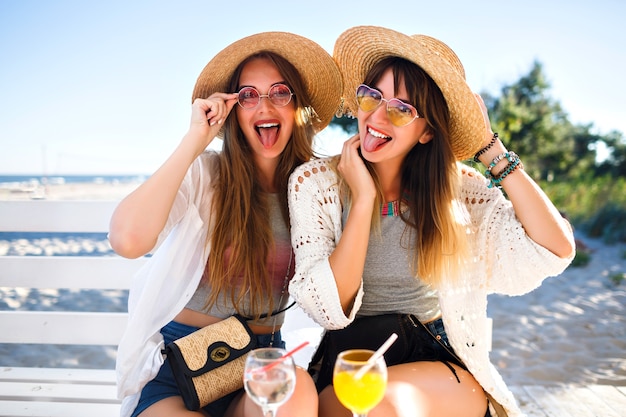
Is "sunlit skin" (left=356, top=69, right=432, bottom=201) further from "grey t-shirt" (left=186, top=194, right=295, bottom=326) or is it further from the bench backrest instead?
the bench backrest

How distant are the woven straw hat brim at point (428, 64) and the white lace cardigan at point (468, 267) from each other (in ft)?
1.15

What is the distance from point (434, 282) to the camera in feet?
8.18

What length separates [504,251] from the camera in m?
2.55

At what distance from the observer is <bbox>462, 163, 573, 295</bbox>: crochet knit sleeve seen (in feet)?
8.00

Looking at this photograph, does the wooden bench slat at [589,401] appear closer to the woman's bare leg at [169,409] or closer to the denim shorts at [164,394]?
the denim shorts at [164,394]

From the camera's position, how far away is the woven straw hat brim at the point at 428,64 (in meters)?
2.39

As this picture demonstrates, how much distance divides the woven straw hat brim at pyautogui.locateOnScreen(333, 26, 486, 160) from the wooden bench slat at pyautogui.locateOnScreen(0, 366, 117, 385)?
2494 millimetres

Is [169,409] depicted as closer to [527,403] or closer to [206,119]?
[206,119]

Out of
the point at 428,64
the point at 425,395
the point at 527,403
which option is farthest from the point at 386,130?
the point at 527,403

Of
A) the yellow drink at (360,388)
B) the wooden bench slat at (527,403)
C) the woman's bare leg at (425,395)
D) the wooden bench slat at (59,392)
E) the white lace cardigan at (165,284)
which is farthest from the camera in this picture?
the wooden bench slat at (527,403)

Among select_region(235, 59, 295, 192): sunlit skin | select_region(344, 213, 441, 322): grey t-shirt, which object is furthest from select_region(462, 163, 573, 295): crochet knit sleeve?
select_region(235, 59, 295, 192): sunlit skin

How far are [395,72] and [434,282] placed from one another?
43.2 inches

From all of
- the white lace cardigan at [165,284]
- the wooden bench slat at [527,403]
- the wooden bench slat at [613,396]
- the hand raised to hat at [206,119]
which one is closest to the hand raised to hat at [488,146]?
the hand raised to hat at [206,119]

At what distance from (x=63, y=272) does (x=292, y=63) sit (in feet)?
7.39
